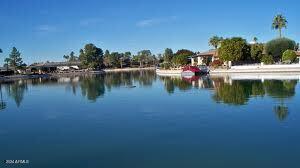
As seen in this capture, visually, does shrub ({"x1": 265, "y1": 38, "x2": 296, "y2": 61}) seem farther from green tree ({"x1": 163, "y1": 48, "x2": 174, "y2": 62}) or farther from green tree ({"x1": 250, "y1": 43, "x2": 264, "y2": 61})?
green tree ({"x1": 163, "y1": 48, "x2": 174, "y2": 62})

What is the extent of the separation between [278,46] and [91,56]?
75.8 m

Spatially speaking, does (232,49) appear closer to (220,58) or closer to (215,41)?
(220,58)

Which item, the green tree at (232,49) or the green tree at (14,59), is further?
the green tree at (14,59)

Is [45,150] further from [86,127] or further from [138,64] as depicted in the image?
[138,64]

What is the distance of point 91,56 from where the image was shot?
13750cm

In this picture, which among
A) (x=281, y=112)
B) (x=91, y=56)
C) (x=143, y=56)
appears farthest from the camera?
(x=143, y=56)

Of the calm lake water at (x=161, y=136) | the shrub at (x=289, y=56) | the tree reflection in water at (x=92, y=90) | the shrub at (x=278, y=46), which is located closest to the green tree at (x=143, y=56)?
the shrub at (x=278, y=46)

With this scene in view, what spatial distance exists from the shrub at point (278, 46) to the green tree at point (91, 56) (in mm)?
73295

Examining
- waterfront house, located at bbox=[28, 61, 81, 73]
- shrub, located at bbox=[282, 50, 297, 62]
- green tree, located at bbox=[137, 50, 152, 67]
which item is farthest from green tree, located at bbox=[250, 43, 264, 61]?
green tree, located at bbox=[137, 50, 152, 67]

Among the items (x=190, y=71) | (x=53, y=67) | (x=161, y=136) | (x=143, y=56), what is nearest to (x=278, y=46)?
(x=190, y=71)

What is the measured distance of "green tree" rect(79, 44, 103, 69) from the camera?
13738 centimetres

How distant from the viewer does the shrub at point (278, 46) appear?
78375mm

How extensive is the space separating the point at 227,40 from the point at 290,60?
11999mm

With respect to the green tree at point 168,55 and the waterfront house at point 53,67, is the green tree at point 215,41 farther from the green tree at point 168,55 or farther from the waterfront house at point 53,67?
the waterfront house at point 53,67
